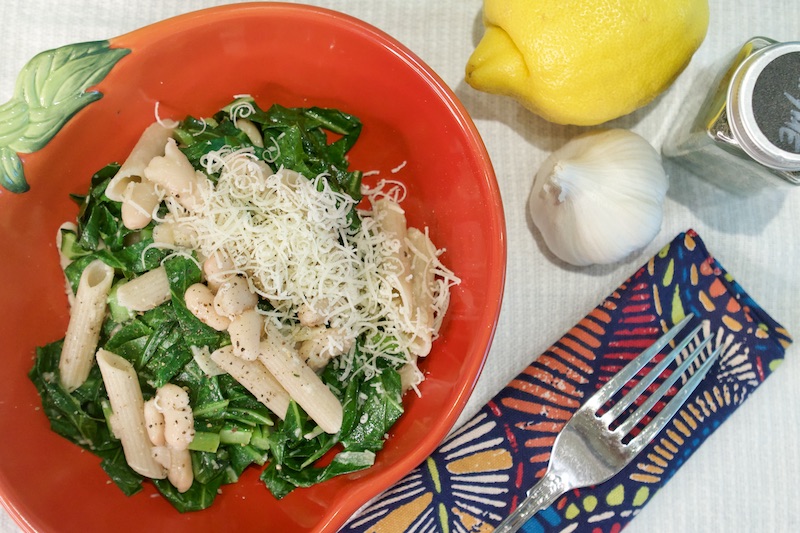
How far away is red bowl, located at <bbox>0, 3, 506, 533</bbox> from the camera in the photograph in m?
1.16

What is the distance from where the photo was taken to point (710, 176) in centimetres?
148

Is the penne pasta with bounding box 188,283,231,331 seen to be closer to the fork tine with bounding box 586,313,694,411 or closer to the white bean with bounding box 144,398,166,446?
the white bean with bounding box 144,398,166,446

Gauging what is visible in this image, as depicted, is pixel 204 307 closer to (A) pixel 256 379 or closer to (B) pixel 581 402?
(A) pixel 256 379

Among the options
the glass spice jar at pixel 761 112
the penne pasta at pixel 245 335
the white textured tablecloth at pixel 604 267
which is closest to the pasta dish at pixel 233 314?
the penne pasta at pixel 245 335

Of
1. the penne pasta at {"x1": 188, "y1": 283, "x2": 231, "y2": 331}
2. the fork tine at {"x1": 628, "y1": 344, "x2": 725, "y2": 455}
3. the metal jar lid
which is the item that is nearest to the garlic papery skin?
the metal jar lid

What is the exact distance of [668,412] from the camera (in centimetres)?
136

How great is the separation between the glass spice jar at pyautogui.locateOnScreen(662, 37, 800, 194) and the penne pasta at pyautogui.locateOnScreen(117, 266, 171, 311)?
3.72 feet

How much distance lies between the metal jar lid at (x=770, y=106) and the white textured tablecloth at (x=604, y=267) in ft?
0.99

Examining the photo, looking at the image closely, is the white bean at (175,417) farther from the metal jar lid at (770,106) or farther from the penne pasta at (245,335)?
the metal jar lid at (770,106)

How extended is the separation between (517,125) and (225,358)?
84 cm

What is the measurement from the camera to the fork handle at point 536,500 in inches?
52.1

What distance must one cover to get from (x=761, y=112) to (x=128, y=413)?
51.8 inches

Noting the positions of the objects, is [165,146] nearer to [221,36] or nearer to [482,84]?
[221,36]

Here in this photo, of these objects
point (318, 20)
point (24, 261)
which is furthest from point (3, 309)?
point (318, 20)
